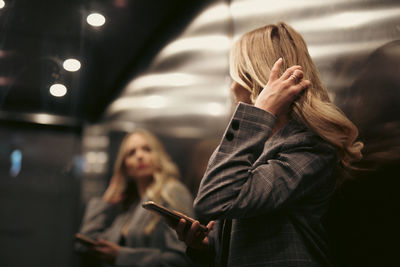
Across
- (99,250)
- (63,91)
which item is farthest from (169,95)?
(99,250)

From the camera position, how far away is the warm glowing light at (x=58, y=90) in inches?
57.9

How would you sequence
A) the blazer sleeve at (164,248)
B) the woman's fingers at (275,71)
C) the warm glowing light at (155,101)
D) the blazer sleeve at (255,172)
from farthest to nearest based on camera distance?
the warm glowing light at (155,101)
the blazer sleeve at (164,248)
the woman's fingers at (275,71)
the blazer sleeve at (255,172)

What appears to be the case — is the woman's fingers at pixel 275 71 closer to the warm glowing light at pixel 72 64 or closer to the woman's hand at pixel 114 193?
the warm glowing light at pixel 72 64

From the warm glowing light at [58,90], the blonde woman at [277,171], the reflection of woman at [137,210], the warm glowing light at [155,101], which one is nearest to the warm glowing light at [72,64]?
the warm glowing light at [58,90]

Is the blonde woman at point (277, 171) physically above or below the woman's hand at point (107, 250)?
above

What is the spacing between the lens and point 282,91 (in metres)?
0.91

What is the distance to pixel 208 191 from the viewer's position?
845 mm

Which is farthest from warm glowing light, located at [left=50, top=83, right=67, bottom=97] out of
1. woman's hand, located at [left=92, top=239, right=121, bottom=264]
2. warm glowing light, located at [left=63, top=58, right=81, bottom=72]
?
woman's hand, located at [left=92, top=239, right=121, bottom=264]

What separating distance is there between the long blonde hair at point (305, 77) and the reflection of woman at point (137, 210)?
2.15ft

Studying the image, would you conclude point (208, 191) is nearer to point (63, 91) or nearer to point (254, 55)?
point (254, 55)

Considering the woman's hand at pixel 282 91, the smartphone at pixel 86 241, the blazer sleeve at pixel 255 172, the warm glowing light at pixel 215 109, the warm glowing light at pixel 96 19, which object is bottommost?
the smartphone at pixel 86 241

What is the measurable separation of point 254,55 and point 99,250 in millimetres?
1138

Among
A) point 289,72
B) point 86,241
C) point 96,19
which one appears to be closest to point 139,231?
point 86,241

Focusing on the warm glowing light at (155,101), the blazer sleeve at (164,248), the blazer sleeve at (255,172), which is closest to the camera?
the blazer sleeve at (255,172)
